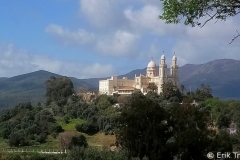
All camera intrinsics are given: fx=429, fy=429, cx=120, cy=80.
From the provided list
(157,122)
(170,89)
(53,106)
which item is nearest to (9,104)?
(53,106)

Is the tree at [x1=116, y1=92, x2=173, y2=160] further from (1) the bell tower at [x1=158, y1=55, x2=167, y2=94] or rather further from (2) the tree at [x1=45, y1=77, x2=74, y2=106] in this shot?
(2) the tree at [x1=45, y1=77, x2=74, y2=106]

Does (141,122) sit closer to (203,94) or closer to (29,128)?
(29,128)

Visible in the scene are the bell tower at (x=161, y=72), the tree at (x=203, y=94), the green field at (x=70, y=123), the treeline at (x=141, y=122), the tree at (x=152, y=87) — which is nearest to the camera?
the treeline at (x=141, y=122)

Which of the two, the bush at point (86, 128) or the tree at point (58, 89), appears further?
the tree at point (58, 89)

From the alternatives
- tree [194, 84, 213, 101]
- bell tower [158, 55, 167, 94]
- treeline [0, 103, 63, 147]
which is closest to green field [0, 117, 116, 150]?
treeline [0, 103, 63, 147]

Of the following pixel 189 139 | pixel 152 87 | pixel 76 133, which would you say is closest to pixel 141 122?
pixel 189 139

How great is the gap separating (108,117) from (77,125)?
3.90 m

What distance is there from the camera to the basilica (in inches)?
2650

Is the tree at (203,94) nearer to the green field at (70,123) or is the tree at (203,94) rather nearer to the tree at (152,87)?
the tree at (152,87)

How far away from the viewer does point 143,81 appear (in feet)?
227

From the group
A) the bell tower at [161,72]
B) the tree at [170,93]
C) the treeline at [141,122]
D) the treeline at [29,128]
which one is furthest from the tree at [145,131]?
the bell tower at [161,72]

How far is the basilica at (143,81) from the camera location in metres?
67.3

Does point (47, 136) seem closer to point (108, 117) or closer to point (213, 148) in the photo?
point (108, 117)

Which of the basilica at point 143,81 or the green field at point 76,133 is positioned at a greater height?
the basilica at point 143,81
